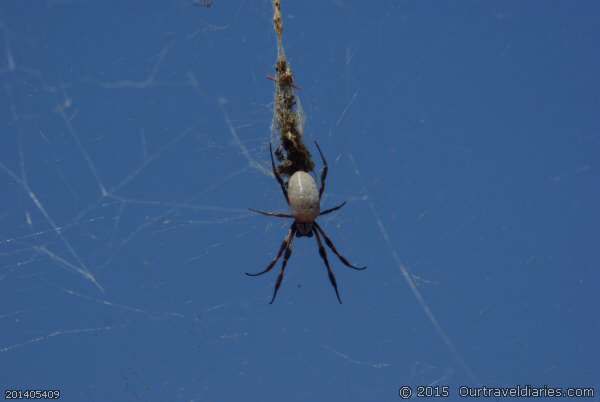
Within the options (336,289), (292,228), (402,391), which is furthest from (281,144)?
(402,391)

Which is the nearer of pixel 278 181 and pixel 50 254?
pixel 278 181

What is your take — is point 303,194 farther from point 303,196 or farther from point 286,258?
point 286,258

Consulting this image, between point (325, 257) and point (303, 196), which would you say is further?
point (325, 257)

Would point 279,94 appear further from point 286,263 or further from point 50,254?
point 50,254

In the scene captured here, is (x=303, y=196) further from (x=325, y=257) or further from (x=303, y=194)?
(x=325, y=257)

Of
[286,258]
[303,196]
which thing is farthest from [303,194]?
[286,258]

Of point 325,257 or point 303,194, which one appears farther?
point 325,257
